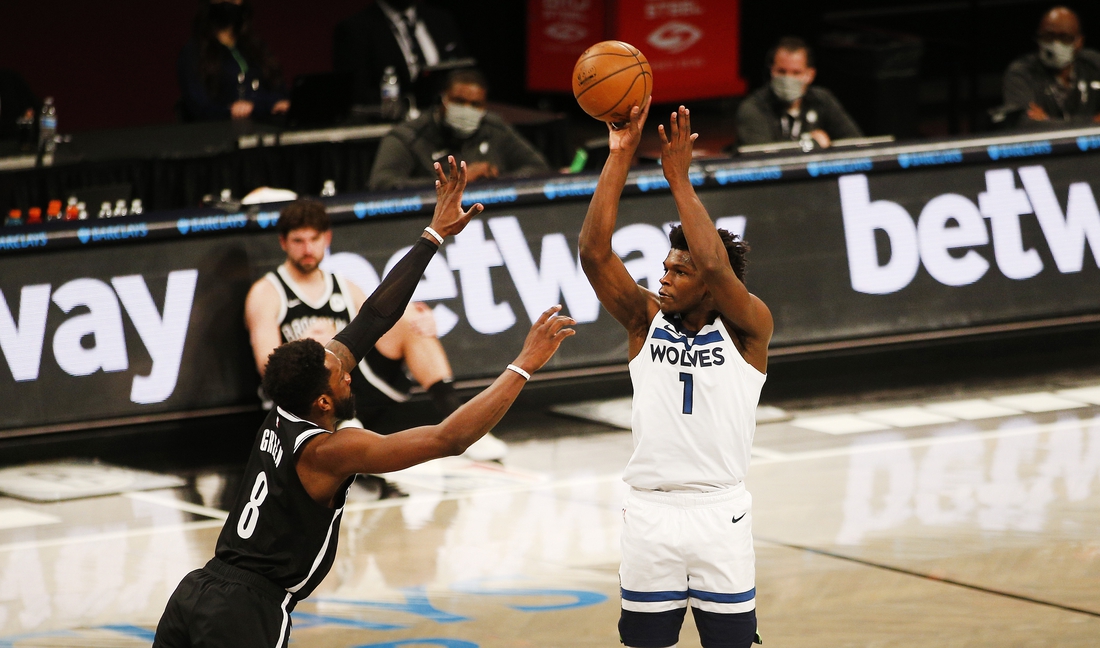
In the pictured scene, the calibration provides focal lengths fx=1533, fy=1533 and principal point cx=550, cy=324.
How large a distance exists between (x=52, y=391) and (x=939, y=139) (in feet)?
19.2

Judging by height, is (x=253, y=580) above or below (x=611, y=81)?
below

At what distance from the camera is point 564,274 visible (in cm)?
949

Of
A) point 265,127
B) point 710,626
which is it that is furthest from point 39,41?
point 710,626

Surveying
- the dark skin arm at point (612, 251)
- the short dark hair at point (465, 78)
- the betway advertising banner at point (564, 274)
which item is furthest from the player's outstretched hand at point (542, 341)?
the short dark hair at point (465, 78)

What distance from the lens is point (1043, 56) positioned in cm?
1241

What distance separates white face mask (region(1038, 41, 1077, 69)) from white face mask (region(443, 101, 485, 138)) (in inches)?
191

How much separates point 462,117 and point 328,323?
8.27ft

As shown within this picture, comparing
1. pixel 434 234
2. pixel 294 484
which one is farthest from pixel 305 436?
pixel 434 234

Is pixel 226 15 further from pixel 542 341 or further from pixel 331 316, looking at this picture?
pixel 542 341

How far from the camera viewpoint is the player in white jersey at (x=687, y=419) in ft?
15.9

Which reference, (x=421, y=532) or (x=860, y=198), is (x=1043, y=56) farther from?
(x=421, y=532)

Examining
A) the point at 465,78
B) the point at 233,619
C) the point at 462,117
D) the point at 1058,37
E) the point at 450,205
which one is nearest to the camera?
the point at 233,619

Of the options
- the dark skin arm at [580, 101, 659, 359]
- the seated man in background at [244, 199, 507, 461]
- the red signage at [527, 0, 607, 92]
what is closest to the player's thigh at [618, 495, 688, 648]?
the dark skin arm at [580, 101, 659, 359]

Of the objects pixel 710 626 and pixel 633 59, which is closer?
pixel 710 626
